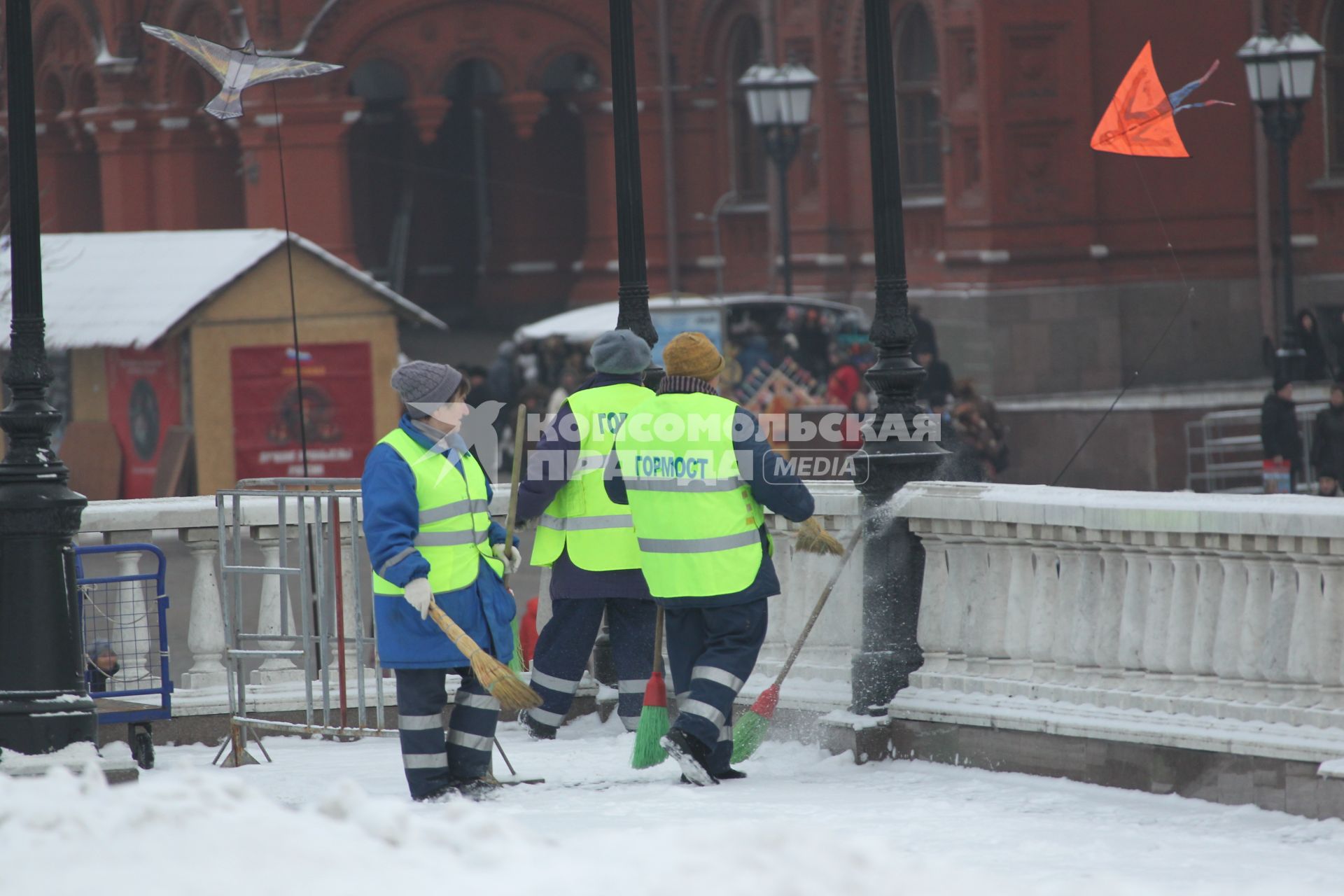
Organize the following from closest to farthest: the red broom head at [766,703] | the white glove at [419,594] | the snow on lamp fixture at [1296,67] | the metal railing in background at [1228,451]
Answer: the white glove at [419,594]
the red broom head at [766,703]
the snow on lamp fixture at [1296,67]
the metal railing in background at [1228,451]

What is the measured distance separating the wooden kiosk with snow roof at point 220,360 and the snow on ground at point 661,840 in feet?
35.8

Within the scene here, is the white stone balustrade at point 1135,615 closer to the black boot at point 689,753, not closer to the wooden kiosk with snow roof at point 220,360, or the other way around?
the black boot at point 689,753

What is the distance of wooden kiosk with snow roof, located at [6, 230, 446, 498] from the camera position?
18.4 m

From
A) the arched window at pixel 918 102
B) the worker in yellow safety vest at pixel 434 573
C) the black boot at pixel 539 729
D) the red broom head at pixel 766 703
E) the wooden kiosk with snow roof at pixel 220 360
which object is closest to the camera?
the worker in yellow safety vest at pixel 434 573

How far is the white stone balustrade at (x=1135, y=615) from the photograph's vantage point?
6922mm

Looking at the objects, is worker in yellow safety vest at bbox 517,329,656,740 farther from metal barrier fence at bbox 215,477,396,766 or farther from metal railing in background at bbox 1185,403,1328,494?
metal railing in background at bbox 1185,403,1328,494

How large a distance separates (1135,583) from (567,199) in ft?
98.0

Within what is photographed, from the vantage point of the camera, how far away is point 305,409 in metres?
18.6

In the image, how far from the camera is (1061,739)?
7641mm

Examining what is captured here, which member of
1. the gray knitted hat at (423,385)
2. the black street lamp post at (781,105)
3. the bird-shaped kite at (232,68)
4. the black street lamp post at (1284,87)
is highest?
the black street lamp post at (781,105)

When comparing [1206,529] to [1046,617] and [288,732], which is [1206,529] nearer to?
[1046,617]

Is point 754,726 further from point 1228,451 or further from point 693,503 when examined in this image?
point 1228,451

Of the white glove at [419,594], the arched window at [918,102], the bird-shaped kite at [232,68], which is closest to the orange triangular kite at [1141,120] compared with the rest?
the bird-shaped kite at [232,68]

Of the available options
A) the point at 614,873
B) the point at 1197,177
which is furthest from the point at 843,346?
the point at 614,873
